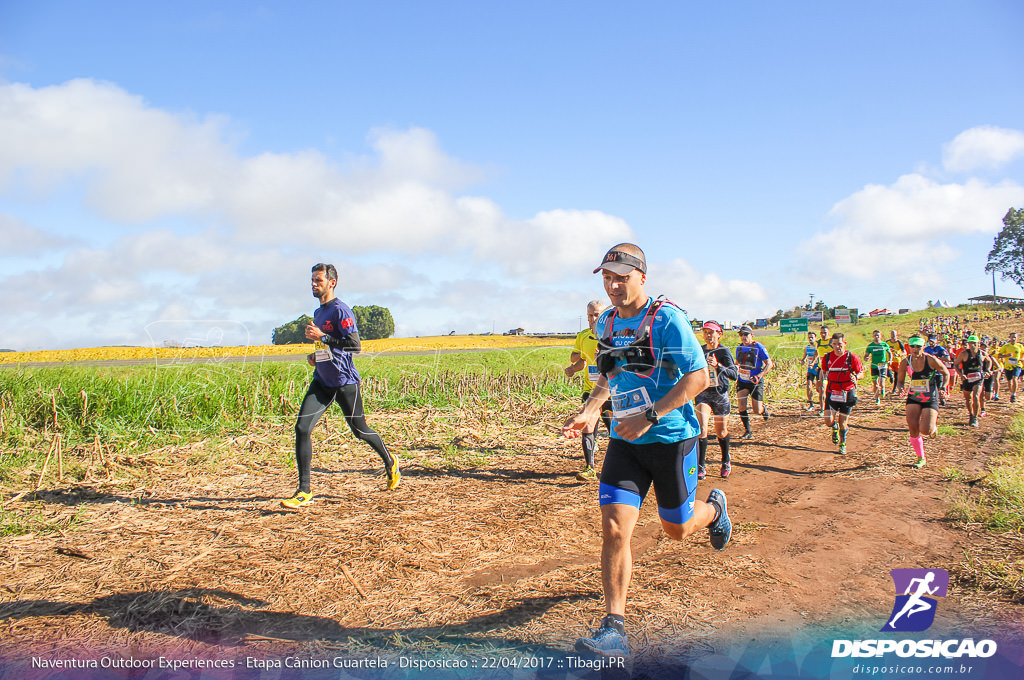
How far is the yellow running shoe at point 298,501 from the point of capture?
6251mm

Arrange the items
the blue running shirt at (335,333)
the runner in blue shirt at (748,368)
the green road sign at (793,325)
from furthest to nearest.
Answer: the green road sign at (793,325) → the runner in blue shirt at (748,368) → the blue running shirt at (335,333)

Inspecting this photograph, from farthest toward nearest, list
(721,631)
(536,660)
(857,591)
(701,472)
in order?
1. (701,472)
2. (857,591)
3. (721,631)
4. (536,660)

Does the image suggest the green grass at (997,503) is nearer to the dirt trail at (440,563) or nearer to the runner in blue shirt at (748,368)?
the dirt trail at (440,563)

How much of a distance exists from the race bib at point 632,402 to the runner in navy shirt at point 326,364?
3.53 metres

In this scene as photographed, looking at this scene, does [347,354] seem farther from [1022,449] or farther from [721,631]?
[1022,449]

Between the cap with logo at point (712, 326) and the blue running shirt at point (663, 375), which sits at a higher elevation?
the cap with logo at point (712, 326)

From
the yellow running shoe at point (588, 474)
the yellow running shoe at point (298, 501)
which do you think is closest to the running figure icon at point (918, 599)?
the yellow running shoe at point (588, 474)

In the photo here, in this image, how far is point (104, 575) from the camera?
15.4ft

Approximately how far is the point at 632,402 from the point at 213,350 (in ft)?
36.6

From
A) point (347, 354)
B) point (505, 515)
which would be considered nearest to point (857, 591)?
point (505, 515)

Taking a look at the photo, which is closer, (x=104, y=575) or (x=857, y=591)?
(x=857, y=591)

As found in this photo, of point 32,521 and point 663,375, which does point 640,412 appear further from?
point 32,521

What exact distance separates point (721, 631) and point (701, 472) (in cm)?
446

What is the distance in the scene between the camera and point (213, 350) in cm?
1241
